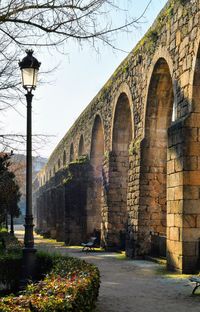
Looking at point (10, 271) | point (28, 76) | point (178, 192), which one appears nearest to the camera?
point (10, 271)

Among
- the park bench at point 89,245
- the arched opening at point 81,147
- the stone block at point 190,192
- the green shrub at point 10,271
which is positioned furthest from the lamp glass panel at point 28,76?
the arched opening at point 81,147

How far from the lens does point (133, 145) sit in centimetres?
1407

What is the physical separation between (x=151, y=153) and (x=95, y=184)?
8.06m

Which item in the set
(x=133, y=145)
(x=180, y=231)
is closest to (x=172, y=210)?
(x=180, y=231)

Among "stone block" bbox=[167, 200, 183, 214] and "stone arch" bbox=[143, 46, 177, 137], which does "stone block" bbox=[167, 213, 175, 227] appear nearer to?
"stone block" bbox=[167, 200, 183, 214]

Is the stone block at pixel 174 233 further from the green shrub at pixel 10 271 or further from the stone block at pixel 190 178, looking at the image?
the green shrub at pixel 10 271

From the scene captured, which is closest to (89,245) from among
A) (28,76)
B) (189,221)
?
(189,221)

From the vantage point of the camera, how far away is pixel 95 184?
21156 millimetres

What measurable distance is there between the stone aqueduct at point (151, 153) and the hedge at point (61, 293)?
3.70m

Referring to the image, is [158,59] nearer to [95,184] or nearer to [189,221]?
[189,221]

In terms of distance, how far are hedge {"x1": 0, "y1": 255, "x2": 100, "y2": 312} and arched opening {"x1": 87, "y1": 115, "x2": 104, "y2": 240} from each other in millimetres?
14003

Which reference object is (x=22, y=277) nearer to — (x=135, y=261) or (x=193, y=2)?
(x=135, y=261)

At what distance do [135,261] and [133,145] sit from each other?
3262 mm

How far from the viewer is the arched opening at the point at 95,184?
2084 centimetres
